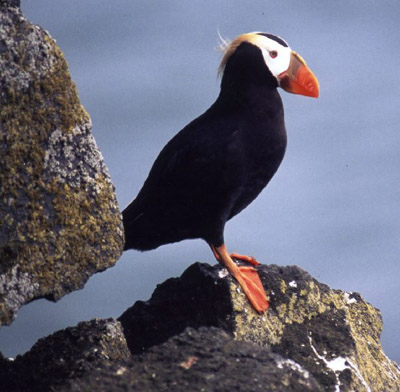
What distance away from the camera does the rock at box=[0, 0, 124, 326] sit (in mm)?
4352

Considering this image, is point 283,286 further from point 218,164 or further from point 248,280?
point 218,164

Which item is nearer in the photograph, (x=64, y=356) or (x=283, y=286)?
(x=64, y=356)

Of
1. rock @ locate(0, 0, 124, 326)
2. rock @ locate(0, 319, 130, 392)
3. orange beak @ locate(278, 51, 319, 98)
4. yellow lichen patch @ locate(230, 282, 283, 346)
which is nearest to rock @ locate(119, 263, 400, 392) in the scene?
yellow lichen patch @ locate(230, 282, 283, 346)

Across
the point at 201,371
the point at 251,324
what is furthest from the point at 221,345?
the point at 251,324

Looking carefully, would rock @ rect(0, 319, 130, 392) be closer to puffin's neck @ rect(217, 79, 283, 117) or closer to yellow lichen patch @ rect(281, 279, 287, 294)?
yellow lichen patch @ rect(281, 279, 287, 294)

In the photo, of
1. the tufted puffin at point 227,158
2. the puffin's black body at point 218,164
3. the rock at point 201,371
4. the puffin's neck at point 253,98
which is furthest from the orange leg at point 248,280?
the rock at point 201,371

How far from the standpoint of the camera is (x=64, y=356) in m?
4.72

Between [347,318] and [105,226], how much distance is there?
77.7 inches

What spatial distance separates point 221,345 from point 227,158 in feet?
6.42

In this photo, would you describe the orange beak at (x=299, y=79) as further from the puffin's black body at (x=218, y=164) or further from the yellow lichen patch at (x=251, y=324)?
the yellow lichen patch at (x=251, y=324)

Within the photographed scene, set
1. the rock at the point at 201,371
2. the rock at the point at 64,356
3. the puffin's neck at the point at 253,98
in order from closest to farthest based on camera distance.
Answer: the rock at the point at 201,371, the rock at the point at 64,356, the puffin's neck at the point at 253,98

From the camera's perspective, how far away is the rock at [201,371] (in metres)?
3.69

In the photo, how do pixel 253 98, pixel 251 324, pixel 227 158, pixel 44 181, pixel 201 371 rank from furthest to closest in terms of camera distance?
pixel 253 98, pixel 227 158, pixel 251 324, pixel 44 181, pixel 201 371

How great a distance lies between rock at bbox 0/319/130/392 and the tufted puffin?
1063 mm
